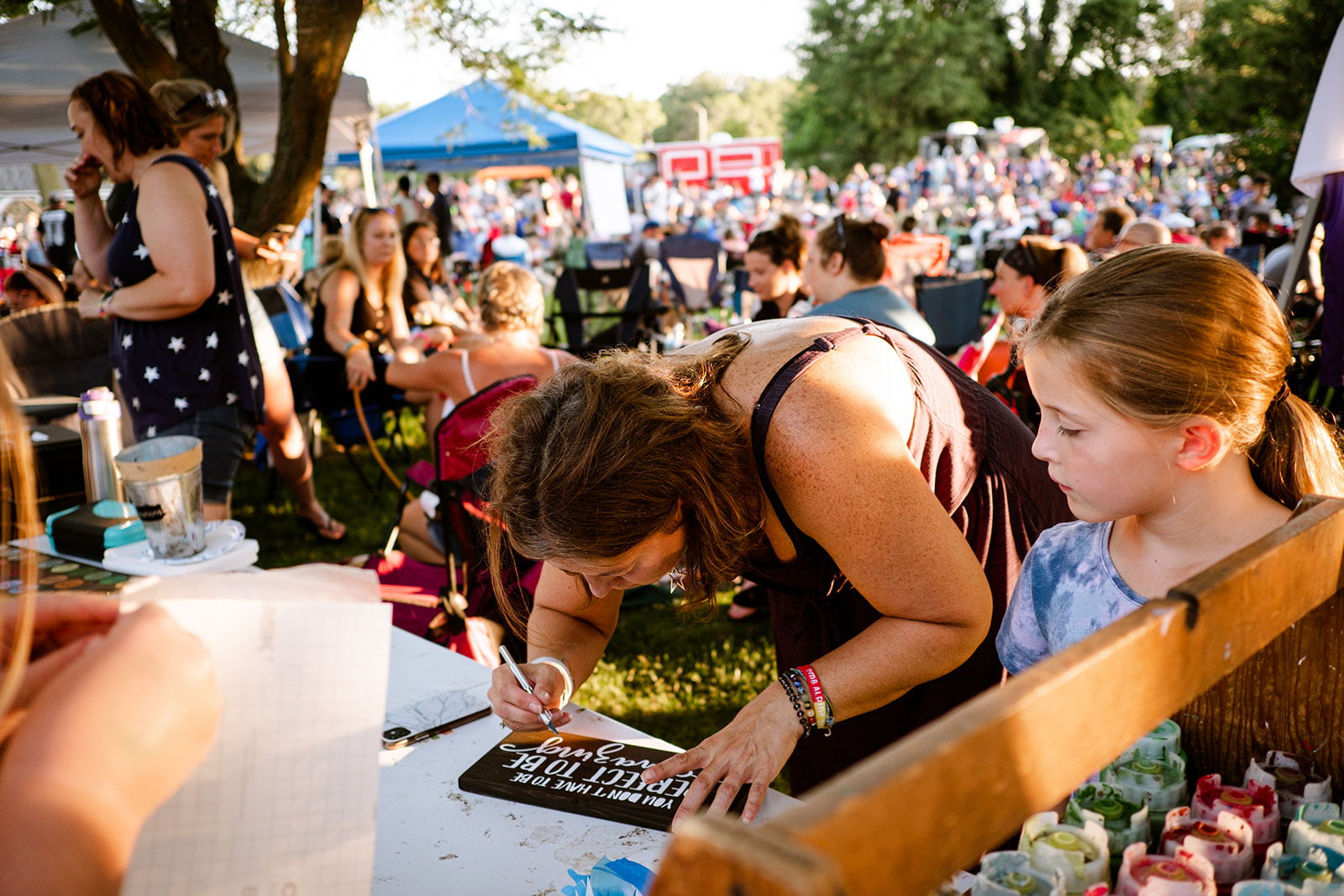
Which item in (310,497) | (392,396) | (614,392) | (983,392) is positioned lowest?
(310,497)

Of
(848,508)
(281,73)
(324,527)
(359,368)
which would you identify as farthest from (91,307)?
(281,73)

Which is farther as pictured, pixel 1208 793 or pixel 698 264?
pixel 698 264

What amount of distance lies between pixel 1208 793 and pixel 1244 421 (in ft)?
1.80

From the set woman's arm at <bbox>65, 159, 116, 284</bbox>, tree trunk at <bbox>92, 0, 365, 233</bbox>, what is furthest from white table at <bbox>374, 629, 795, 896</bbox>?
tree trunk at <bbox>92, 0, 365, 233</bbox>

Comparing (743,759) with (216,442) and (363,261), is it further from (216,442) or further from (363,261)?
(363,261)

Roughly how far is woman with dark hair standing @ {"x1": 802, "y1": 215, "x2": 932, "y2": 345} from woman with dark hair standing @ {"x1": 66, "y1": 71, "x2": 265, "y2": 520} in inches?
89.0

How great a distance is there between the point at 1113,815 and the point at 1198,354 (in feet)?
1.97

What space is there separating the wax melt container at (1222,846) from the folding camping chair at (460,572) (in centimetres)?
165

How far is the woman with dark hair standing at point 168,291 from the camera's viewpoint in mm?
2646

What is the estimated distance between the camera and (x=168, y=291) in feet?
8.96

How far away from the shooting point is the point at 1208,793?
0.84 m

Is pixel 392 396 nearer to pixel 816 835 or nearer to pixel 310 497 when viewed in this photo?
pixel 310 497

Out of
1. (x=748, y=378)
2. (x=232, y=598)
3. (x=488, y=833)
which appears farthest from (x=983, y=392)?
(x=232, y=598)

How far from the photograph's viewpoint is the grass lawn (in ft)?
9.94
